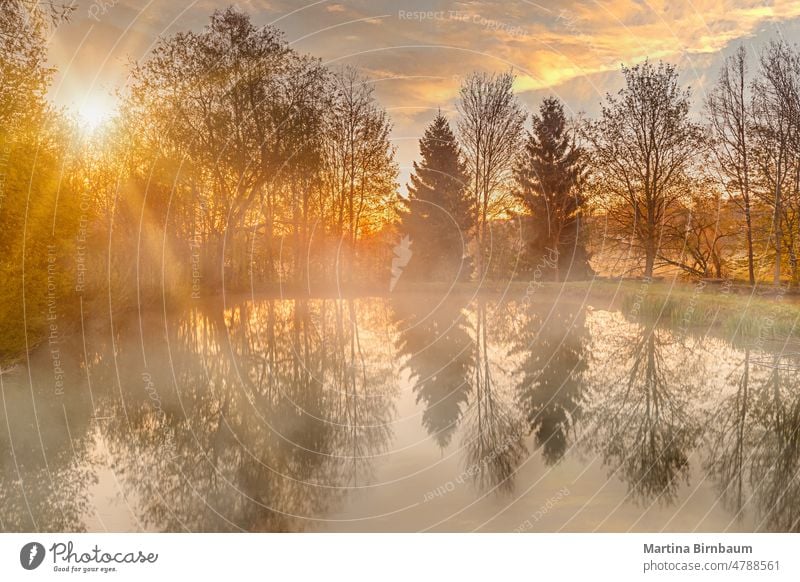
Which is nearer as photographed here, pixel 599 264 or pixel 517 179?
pixel 517 179

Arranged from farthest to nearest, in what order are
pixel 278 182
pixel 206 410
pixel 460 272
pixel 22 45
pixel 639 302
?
pixel 460 272, pixel 278 182, pixel 639 302, pixel 22 45, pixel 206 410

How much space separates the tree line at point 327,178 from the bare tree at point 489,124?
170mm

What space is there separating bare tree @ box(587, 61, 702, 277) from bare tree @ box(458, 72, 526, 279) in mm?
7464

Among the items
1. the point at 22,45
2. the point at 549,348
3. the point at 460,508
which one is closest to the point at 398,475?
the point at 460,508

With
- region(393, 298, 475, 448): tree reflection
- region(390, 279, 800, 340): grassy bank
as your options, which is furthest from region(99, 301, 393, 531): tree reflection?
region(390, 279, 800, 340): grassy bank

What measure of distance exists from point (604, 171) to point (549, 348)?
68.0 ft

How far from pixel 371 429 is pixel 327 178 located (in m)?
36.7

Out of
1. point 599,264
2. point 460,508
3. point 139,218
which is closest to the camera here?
point 460,508

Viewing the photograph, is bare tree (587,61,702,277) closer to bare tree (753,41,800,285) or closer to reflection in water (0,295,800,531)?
bare tree (753,41,800,285)

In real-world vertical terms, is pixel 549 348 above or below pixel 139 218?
below

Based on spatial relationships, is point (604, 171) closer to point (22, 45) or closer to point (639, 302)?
point (639, 302)

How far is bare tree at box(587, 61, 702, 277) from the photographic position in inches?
1339

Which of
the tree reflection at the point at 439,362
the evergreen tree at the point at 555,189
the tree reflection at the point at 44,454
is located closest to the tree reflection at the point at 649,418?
the tree reflection at the point at 439,362

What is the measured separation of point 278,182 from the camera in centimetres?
3925
